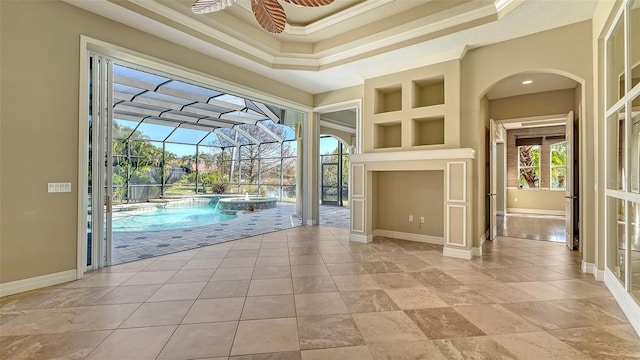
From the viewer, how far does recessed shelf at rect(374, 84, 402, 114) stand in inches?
211

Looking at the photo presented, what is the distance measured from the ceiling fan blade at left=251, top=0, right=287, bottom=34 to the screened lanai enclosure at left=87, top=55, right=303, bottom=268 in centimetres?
218

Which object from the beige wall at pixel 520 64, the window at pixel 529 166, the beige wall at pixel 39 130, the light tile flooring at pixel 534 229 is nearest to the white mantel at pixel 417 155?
the beige wall at pixel 520 64

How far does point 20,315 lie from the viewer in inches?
96.5

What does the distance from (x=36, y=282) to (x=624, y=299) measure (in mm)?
5879

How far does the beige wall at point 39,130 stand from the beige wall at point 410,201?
478cm

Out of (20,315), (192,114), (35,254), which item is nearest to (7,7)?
(35,254)

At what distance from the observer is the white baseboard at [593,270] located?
3291mm

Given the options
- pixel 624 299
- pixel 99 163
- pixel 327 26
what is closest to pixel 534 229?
pixel 624 299

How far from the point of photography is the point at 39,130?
3055 millimetres

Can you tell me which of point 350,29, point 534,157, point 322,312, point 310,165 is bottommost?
point 322,312

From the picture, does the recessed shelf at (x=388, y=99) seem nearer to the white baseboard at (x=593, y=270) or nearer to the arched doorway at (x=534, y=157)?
the arched doorway at (x=534, y=157)

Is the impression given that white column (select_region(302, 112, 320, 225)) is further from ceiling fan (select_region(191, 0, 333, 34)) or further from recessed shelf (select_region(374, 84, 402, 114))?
ceiling fan (select_region(191, 0, 333, 34))

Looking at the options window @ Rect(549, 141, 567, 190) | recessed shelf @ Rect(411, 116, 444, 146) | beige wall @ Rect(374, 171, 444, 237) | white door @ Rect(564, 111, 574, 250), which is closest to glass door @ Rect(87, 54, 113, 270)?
beige wall @ Rect(374, 171, 444, 237)

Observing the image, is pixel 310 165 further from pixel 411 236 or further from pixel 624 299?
pixel 624 299
